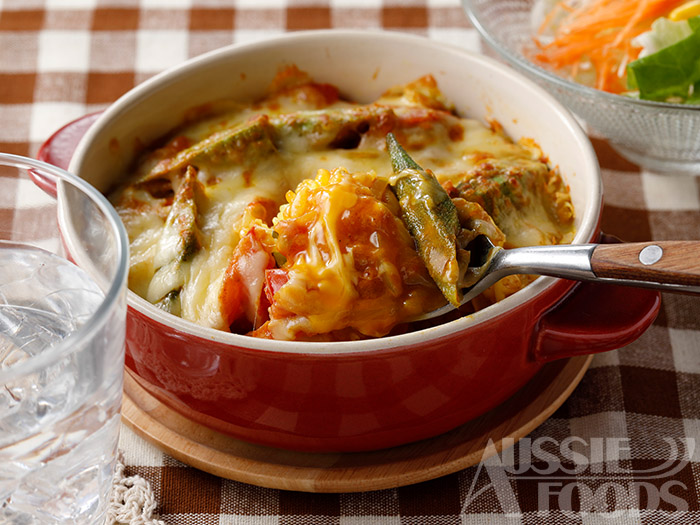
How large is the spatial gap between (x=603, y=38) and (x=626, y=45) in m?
0.08

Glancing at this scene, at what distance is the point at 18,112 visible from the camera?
2.56 meters

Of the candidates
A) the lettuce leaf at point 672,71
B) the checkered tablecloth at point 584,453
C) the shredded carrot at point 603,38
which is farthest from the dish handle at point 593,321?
the shredded carrot at point 603,38

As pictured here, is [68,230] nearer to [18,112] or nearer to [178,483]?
[178,483]

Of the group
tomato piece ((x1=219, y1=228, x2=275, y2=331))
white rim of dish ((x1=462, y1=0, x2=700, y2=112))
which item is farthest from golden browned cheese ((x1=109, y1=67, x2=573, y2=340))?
white rim of dish ((x1=462, y1=0, x2=700, y2=112))

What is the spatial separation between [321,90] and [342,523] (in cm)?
103

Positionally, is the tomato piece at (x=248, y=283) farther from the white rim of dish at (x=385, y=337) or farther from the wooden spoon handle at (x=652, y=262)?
the wooden spoon handle at (x=652, y=262)

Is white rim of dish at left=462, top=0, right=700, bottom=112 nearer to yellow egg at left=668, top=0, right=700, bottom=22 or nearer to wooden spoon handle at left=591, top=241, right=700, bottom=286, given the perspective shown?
yellow egg at left=668, top=0, right=700, bottom=22

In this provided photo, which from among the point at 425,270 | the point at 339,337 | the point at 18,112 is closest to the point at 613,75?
the point at 425,270

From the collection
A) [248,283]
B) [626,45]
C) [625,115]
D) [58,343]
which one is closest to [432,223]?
[248,283]

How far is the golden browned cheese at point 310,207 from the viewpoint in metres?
1.43

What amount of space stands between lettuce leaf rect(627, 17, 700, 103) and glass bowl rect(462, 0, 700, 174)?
0.25ft

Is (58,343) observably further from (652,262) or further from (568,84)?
(568,84)

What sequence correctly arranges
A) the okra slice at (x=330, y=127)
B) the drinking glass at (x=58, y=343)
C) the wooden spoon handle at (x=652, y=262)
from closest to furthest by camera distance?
the drinking glass at (x=58, y=343), the wooden spoon handle at (x=652, y=262), the okra slice at (x=330, y=127)

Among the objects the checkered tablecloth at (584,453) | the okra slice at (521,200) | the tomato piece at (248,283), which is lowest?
the checkered tablecloth at (584,453)
